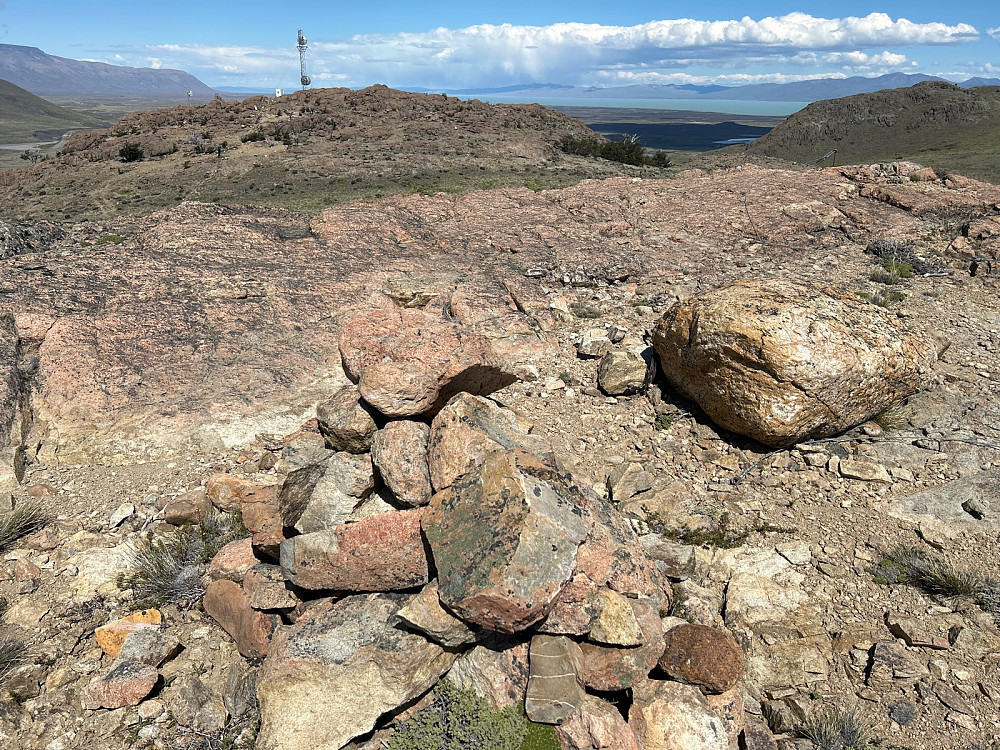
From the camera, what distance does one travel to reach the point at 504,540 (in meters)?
3.26

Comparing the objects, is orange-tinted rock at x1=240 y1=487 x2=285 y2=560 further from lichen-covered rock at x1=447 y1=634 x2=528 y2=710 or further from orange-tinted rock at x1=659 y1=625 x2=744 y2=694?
orange-tinted rock at x1=659 y1=625 x2=744 y2=694

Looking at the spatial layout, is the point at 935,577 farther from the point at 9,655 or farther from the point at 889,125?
the point at 889,125

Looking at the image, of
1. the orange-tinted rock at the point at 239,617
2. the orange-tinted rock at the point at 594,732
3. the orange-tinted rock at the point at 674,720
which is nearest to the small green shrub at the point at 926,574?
the orange-tinted rock at the point at 674,720

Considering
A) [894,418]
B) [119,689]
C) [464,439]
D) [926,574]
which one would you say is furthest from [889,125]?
[119,689]

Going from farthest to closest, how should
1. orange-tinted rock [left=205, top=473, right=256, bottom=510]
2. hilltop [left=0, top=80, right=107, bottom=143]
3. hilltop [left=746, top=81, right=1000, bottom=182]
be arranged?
1. hilltop [left=0, top=80, right=107, bottom=143]
2. hilltop [left=746, top=81, right=1000, bottom=182]
3. orange-tinted rock [left=205, top=473, right=256, bottom=510]

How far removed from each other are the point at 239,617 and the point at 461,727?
177cm

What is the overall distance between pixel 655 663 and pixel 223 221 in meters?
9.78

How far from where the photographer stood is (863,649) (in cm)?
379

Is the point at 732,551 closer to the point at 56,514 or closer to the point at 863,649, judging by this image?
the point at 863,649

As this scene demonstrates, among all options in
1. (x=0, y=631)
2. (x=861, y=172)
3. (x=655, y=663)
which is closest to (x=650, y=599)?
(x=655, y=663)

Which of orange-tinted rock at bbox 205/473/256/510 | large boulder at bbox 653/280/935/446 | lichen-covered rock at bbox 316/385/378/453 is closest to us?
lichen-covered rock at bbox 316/385/378/453

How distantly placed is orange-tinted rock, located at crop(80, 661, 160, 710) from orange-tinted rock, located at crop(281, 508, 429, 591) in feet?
3.45

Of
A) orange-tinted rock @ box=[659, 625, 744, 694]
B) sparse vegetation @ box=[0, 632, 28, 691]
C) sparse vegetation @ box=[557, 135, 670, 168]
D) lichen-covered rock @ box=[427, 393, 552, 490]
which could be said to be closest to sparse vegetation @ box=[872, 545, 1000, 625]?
orange-tinted rock @ box=[659, 625, 744, 694]

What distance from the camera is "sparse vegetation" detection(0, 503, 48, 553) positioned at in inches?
178
